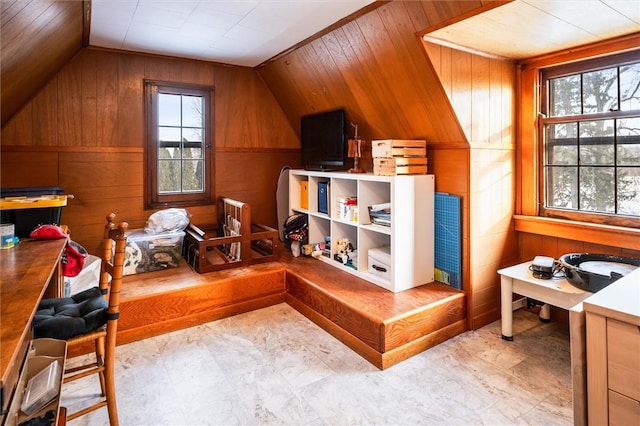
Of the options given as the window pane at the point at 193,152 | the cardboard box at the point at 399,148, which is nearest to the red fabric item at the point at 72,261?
the window pane at the point at 193,152

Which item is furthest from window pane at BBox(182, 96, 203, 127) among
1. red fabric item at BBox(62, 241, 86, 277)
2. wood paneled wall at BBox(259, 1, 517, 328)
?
red fabric item at BBox(62, 241, 86, 277)

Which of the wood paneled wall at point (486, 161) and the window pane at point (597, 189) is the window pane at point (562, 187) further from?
the wood paneled wall at point (486, 161)

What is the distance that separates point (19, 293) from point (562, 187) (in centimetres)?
330

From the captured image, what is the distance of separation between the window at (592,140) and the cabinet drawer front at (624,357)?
1.90 metres

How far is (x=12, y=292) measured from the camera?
1.30 meters

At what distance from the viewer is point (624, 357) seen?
3.43 feet

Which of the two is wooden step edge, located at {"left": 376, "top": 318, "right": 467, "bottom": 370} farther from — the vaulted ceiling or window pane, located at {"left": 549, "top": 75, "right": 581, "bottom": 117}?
the vaulted ceiling

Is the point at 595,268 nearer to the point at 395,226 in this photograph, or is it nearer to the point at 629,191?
the point at 629,191

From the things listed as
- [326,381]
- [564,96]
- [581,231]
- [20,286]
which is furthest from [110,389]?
[564,96]

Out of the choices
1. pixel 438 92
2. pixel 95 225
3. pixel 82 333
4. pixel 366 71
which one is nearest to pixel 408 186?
pixel 438 92

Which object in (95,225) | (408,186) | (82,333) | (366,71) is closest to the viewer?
(82,333)

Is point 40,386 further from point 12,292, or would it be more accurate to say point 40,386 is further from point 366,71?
point 366,71

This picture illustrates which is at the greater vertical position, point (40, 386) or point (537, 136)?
point (537, 136)

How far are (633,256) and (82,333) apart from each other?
3203 millimetres
